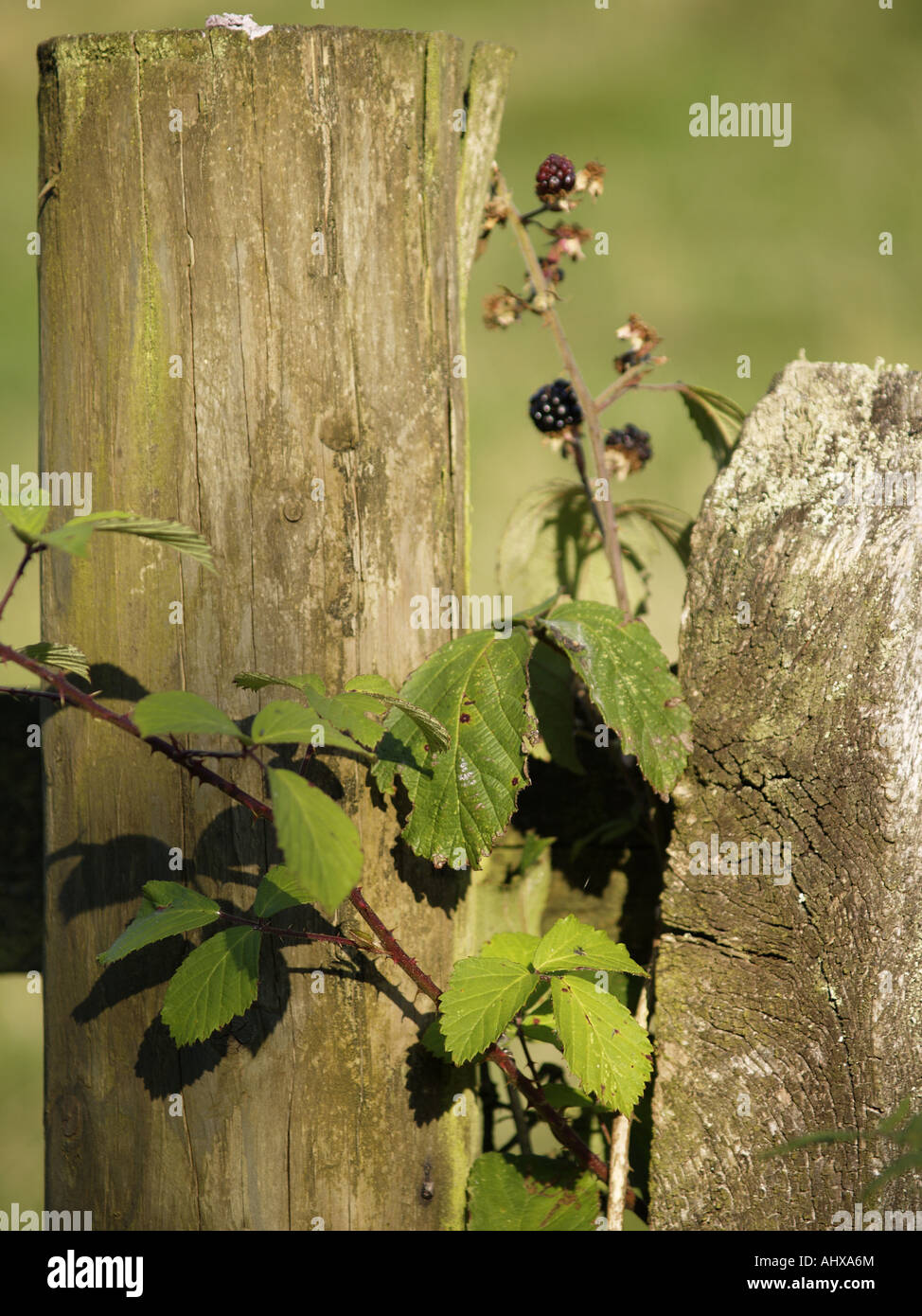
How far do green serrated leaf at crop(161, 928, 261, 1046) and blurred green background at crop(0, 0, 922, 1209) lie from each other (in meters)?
2.94

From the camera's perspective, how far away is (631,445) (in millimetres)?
1666

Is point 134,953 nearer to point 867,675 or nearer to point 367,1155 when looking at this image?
point 367,1155

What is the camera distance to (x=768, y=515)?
1320mm

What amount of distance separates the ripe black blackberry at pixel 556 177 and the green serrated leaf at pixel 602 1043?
1.14 m

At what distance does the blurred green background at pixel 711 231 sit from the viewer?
4.36m

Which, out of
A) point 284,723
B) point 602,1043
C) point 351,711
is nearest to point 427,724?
Result: point 351,711

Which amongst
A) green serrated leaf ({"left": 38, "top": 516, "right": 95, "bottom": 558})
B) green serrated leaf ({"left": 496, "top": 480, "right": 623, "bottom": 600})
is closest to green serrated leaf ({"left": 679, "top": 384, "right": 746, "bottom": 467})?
green serrated leaf ({"left": 496, "top": 480, "right": 623, "bottom": 600})

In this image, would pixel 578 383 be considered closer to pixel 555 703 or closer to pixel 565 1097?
pixel 555 703

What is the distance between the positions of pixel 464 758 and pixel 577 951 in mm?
282

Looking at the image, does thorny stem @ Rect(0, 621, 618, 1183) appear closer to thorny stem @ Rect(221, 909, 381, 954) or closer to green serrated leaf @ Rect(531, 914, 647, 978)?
thorny stem @ Rect(221, 909, 381, 954)

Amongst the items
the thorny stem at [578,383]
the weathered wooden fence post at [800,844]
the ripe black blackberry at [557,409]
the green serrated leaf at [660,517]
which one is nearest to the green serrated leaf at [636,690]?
the weathered wooden fence post at [800,844]

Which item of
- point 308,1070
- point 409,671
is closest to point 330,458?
point 409,671

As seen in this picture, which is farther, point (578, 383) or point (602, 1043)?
point (578, 383)

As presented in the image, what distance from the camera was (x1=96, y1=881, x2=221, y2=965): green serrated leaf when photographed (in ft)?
3.56
